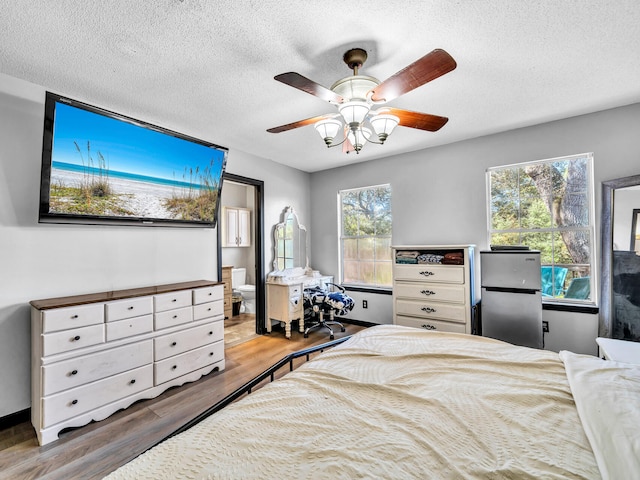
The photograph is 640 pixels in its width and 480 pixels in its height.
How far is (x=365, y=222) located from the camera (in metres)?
4.57

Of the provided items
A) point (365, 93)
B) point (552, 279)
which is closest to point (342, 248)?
point (552, 279)

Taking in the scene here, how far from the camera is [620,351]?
1980mm

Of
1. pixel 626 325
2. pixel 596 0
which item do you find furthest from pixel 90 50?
pixel 626 325

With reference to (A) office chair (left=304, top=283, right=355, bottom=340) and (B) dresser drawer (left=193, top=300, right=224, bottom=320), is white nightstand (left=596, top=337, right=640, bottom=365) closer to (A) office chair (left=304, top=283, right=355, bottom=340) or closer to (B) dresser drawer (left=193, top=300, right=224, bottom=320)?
(A) office chair (left=304, top=283, right=355, bottom=340)

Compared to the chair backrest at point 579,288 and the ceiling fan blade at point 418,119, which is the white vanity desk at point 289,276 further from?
the chair backrest at point 579,288

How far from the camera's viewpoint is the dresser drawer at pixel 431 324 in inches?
129

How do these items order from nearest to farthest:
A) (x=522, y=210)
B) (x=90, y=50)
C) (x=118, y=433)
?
(x=90, y=50) < (x=118, y=433) < (x=522, y=210)

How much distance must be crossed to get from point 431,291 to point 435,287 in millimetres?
67

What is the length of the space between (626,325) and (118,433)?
161 inches

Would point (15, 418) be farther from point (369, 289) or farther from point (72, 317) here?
point (369, 289)

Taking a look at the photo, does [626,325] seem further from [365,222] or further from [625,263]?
[365,222]

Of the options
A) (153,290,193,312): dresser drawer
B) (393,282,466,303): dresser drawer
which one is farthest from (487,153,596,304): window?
(153,290,193,312): dresser drawer

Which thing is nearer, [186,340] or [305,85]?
[305,85]

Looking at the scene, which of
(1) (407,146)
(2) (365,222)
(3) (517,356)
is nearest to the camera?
(3) (517,356)
